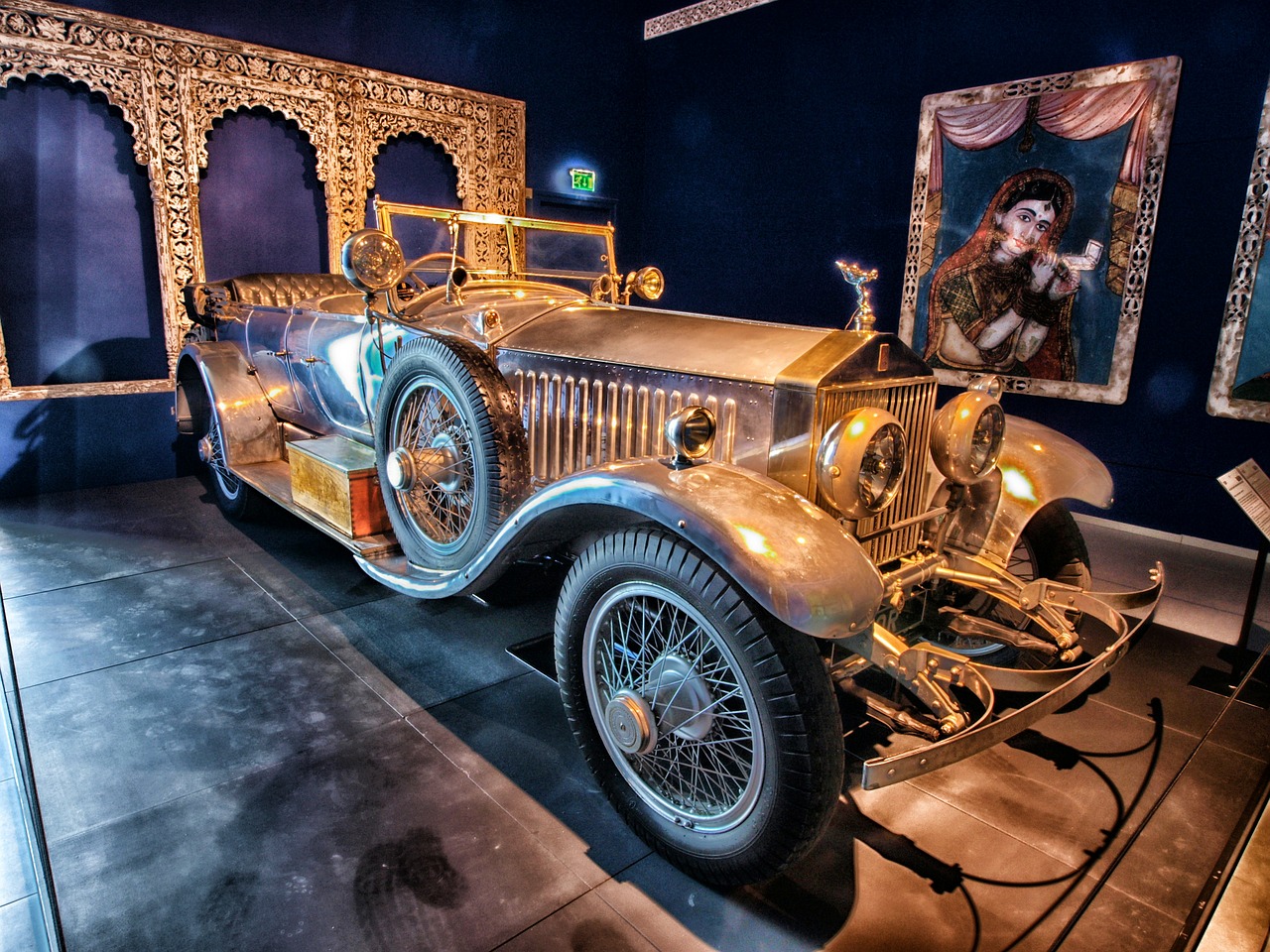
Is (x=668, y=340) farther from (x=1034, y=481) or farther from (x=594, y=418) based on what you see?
(x=1034, y=481)

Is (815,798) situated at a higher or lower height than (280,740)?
higher

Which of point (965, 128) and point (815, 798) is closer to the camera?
point (815, 798)

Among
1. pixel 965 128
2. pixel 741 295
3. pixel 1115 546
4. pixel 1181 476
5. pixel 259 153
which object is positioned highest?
pixel 965 128

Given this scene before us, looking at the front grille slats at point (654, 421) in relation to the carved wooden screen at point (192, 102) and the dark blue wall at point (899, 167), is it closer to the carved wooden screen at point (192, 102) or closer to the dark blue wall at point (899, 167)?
the carved wooden screen at point (192, 102)

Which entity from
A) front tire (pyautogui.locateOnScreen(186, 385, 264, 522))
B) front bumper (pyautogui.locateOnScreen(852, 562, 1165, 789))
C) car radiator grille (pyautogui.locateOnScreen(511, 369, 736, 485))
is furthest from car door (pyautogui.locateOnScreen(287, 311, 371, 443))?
front bumper (pyautogui.locateOnScreen(852, 562, 1165, 789))

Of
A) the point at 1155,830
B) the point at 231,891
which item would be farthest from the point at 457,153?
the point at 1155,830

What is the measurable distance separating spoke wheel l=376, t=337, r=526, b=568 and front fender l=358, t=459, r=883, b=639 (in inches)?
19.8

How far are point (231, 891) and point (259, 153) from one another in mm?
5722

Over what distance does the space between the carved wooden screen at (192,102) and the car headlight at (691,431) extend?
316 centimetres

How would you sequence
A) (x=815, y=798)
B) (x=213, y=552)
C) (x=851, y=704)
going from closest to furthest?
(x=815, y=798), (x=851, y=704), (x=213, y=552)

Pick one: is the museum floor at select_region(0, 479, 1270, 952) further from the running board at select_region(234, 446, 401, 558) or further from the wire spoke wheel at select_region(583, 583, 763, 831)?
the running board at select_region(234, 446, 401, 558)

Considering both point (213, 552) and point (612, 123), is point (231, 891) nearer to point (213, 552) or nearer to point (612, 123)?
point (213, 552)

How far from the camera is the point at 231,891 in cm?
193

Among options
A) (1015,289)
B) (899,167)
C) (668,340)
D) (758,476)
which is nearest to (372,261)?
(668,340)
